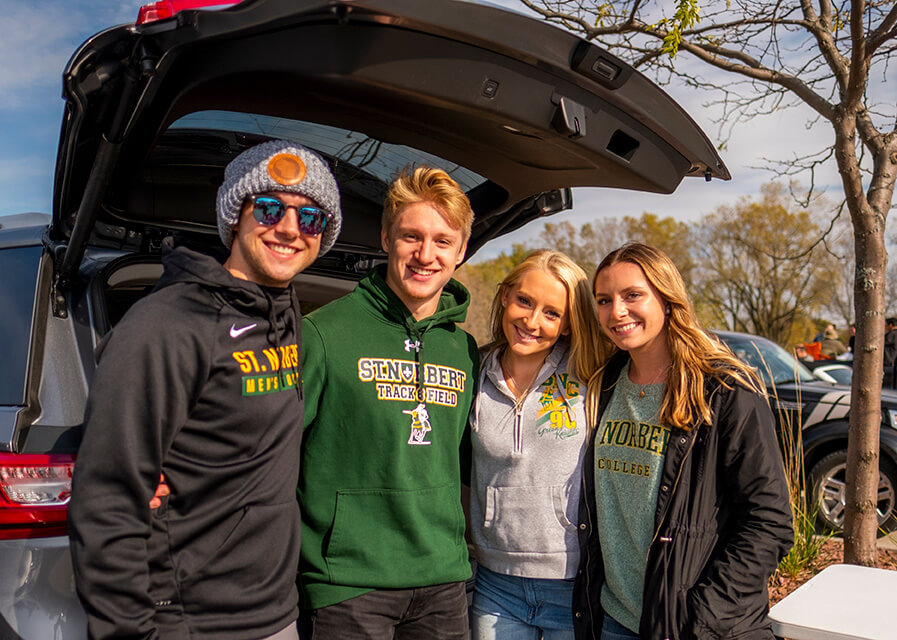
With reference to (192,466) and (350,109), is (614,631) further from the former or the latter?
(350,109)

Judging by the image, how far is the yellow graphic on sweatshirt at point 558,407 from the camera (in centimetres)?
222

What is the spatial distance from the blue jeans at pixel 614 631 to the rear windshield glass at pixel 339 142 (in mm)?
1451

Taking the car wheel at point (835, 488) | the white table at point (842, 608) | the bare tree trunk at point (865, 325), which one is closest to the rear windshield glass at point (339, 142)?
the white table at point (842, 608)

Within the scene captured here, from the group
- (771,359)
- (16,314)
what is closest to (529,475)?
(16,314)

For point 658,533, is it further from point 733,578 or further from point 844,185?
point 844,185

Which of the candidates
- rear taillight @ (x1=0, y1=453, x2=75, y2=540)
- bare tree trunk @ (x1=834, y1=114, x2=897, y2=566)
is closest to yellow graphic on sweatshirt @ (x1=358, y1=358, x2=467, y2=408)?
rear taillight @ (x1=0, y1=453, x2=75, y2=540)

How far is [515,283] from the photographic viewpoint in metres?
2.37

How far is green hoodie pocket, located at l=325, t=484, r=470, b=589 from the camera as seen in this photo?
188cm

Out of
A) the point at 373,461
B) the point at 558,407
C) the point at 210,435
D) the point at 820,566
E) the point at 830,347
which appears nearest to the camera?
the point at 210,435

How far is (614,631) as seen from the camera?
206 cm

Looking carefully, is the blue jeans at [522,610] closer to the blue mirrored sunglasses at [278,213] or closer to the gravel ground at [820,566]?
the blue mirrored sunglasses at [278,213]

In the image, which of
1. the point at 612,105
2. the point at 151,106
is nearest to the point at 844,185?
the point at 612,105

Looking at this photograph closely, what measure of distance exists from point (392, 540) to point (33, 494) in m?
0.89

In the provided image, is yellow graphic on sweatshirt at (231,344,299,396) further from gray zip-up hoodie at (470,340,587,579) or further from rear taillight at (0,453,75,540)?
gray zip-up hoodie at (470,340,587,579)
